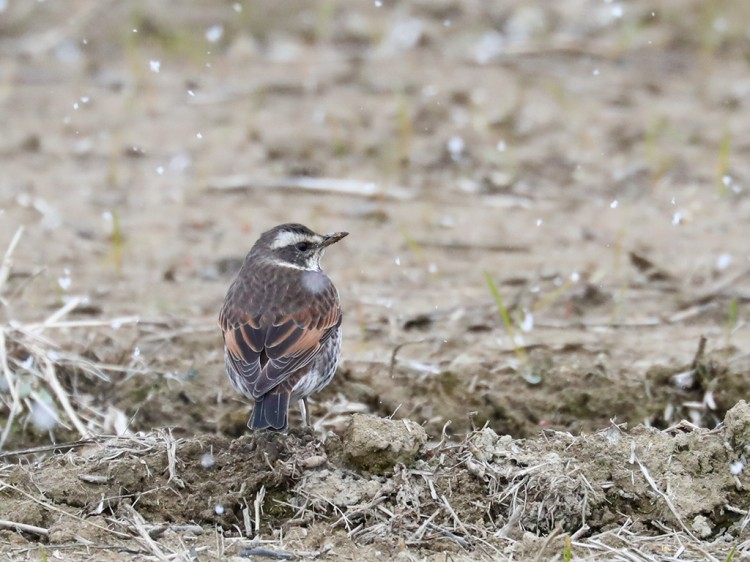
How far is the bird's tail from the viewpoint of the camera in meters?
6.08

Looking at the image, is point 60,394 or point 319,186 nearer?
point 60,394

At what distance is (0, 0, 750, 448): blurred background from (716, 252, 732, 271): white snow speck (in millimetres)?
21

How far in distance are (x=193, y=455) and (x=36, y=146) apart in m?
6.37

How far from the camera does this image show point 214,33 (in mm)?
13812

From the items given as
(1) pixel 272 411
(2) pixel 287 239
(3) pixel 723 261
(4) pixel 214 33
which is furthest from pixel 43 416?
(4) pixel 214 33

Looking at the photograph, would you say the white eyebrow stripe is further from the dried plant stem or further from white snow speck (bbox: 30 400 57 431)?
white snow speck (bbox: 30 400 57 431)

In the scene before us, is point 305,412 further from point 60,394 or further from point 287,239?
point 60,394

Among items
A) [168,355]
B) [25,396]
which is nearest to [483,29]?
[168,355]

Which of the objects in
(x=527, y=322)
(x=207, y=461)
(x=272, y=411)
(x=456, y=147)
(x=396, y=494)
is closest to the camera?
(x=396, y=494)

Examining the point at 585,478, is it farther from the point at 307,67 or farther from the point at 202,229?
the point at 307,67

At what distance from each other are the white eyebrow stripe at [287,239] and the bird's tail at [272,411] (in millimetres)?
1399

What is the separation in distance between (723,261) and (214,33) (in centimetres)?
658

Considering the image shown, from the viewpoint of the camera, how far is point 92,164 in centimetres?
1144

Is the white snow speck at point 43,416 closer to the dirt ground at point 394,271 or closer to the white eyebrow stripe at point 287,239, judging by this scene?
the dirt ground at point 394,271
